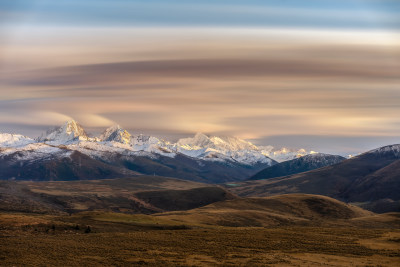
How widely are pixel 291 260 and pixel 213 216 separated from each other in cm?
10500

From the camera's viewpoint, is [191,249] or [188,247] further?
[188,247]

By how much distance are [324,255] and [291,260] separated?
958 centimetres

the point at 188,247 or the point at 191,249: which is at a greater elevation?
the point at 188,247

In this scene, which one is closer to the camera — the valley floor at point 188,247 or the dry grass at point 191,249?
the dry grass at point 191,249

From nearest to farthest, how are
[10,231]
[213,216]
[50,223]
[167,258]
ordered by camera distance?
[167,258], [10,231], [50,223], [213,216]

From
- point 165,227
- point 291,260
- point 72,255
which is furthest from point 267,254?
point 165,227

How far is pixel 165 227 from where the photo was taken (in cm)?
14650

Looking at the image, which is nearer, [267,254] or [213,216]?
[267,254]

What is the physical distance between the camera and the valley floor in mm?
86938

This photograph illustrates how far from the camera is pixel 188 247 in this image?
102 m

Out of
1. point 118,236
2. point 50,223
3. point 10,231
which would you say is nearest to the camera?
point 118,236

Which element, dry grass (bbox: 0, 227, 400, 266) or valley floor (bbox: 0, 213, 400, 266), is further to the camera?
valley floor (bbox: 0, 213, 400, 266)

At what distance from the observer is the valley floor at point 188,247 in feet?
285

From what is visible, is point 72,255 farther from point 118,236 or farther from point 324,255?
point 324,255
